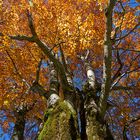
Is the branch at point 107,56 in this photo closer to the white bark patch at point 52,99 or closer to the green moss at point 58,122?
the green moss at point 58,122

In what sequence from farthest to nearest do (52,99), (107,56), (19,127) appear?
(19,127) → (52,99) → (107,56)

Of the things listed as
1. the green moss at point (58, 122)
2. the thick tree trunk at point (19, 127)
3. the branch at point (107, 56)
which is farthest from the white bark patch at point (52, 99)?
the thick tree trunk at point (19, 127)

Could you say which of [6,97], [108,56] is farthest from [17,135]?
[108,56]

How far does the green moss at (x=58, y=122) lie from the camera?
4973 millimetres

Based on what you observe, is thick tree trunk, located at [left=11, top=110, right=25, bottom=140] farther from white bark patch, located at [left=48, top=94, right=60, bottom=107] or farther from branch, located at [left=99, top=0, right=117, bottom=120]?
branch, located at [left=99, top=0, right=117, bottom=120]

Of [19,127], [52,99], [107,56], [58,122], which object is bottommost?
[58,122]

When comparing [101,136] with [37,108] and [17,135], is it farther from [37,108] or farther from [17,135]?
[37,108]

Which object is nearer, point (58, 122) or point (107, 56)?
point (58, 122)

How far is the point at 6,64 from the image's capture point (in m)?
10.8

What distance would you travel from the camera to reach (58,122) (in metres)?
5.28

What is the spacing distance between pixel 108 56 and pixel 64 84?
1892 mm

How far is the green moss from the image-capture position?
4.97 m

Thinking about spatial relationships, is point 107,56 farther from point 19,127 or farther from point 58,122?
point 19,127

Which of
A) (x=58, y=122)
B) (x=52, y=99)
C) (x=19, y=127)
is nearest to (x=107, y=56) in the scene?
(x=58, y=122)
